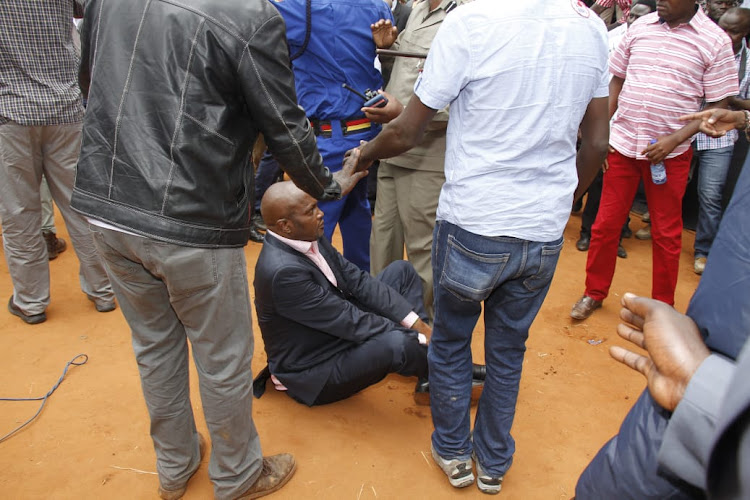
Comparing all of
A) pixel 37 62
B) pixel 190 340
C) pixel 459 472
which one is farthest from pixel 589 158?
pixel 37 62

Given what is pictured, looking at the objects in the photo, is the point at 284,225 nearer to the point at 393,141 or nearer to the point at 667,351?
the point at 393,141

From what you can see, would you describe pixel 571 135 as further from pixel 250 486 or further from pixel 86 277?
pixel 86 277

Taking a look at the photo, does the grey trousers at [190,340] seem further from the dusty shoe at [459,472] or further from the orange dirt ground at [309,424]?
the dusty shoe at [459,472]

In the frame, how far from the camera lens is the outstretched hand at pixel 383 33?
128 inches

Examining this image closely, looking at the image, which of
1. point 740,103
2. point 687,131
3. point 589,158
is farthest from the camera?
point 740,103

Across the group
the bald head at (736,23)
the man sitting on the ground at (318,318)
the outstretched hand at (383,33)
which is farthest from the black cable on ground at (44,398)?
the bald head at (736,23)

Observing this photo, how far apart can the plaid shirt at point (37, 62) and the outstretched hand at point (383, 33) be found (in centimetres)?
183

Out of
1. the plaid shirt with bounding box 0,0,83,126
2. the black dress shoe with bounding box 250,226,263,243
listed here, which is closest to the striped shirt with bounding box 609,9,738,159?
the black dress shoe with bounding box 250,226,263,243

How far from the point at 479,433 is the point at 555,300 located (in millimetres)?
2054

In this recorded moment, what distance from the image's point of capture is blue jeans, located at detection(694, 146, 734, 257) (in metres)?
4.74

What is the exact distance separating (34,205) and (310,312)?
2.19 metres

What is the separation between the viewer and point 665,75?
11.4ft

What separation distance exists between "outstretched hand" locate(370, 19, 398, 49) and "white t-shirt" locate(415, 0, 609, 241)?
4.51 feet

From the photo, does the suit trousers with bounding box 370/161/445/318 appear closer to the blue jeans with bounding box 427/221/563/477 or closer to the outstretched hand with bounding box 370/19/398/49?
the outstretched hand with bounding box 370/19/398/49
